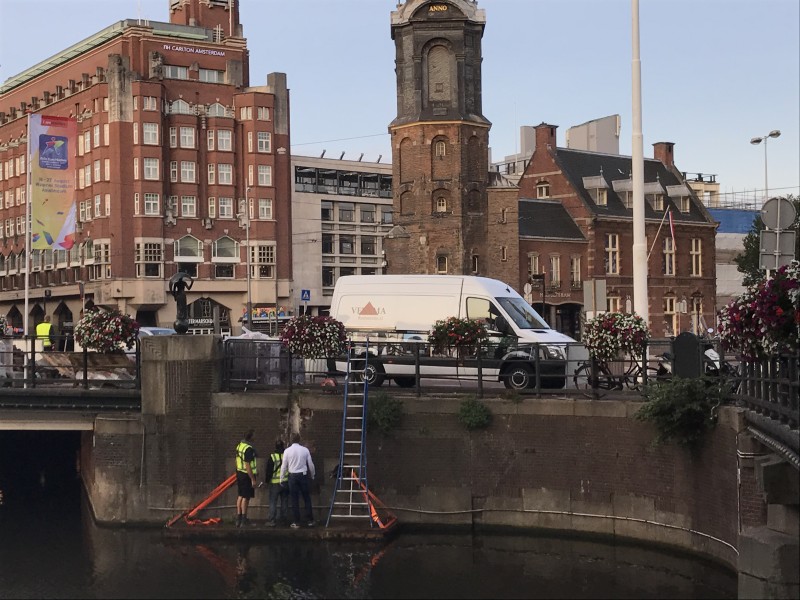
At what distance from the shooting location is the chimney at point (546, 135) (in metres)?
84.9

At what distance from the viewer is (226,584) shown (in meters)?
19.1

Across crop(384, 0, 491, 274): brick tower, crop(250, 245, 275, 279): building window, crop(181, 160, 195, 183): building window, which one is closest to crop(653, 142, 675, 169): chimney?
crop(384, 0, 491, 274): brick tower

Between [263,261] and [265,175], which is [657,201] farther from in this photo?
[263,261]

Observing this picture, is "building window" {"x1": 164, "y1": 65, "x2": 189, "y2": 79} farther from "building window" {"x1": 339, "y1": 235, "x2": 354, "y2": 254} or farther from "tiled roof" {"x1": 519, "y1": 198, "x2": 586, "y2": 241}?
"tiled roof" {"x1": 519, "y1": 198, "x2": 586, "y2": 241}

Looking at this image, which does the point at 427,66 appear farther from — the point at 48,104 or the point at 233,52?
the point at 48,104

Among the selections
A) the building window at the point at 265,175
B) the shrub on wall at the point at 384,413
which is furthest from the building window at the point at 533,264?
the shrub on wall at the point at 384,413

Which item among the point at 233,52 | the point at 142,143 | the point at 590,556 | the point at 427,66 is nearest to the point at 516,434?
the point at 590,556

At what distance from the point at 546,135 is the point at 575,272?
36.7ft

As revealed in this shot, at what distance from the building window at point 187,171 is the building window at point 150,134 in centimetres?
289

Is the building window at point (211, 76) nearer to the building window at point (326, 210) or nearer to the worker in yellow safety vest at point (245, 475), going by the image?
the building window at point (326, 210)

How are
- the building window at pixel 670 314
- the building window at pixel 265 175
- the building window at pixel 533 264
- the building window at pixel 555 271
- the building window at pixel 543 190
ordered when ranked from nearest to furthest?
the building window at pixel 533 264 < the building window at pixel 555 271 < the building window at pixel 265 175 < the building window at pixel 543 190 < the building window at pixel 670 314

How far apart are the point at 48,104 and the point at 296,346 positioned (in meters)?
69.9

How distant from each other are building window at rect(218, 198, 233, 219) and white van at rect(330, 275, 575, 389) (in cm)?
5398

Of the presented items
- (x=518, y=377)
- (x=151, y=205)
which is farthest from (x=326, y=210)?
(x=518, y=377)
